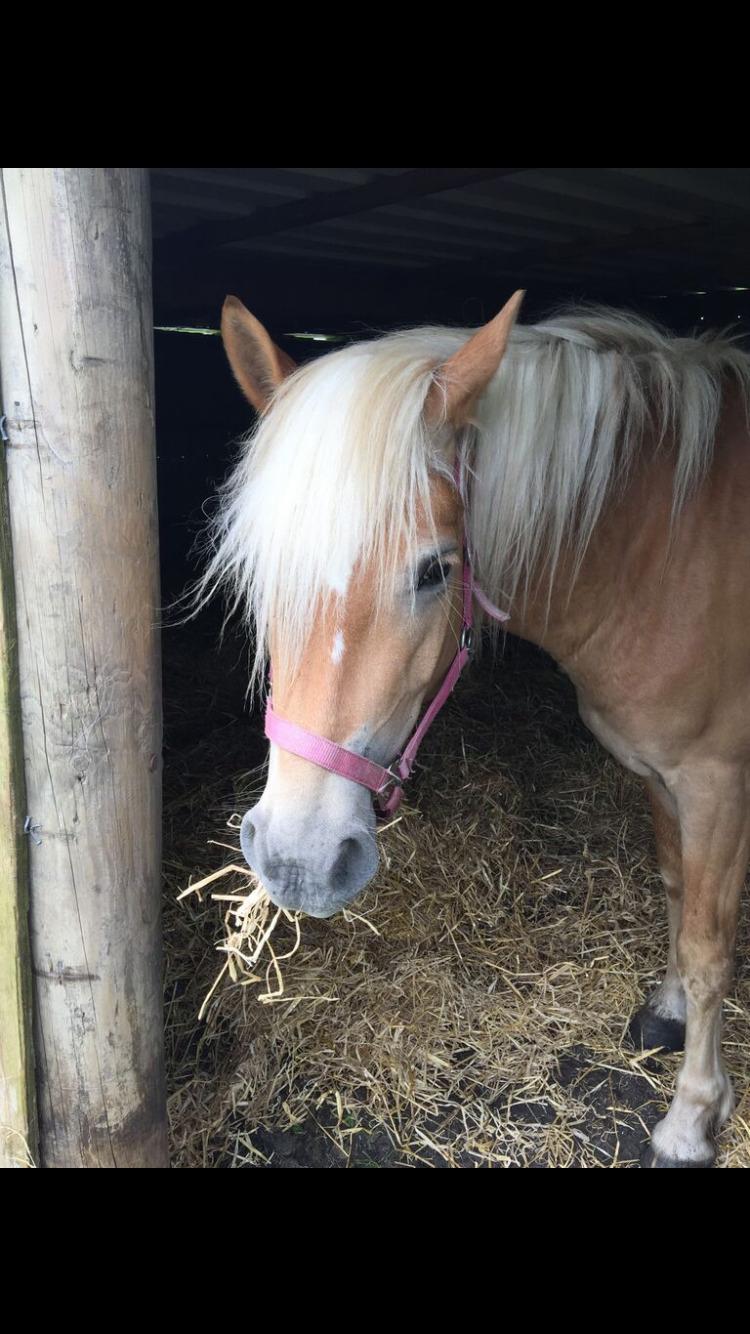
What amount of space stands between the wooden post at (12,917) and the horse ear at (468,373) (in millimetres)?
851

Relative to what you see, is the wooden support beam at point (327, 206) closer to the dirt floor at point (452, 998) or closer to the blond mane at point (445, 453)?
the blond mane at point (445, 453)

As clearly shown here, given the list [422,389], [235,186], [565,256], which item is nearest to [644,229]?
[565,256]

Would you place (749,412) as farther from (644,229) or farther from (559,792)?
(644,229)

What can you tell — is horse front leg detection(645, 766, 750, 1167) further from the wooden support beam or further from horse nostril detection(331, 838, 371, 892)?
the wooden support beam

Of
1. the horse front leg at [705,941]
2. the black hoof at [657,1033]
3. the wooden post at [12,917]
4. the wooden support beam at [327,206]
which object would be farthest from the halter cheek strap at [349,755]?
the wooden support beam at [327,206]

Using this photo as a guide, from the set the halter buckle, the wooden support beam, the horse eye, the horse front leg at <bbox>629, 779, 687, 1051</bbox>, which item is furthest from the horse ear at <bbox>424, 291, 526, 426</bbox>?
the wooden support beam

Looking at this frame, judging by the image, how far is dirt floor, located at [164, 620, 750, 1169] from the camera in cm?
236

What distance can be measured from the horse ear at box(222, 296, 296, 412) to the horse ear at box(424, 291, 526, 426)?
14.9 inches

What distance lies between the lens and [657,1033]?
267 centimetres

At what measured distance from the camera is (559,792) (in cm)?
391

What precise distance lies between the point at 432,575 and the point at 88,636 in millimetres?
702

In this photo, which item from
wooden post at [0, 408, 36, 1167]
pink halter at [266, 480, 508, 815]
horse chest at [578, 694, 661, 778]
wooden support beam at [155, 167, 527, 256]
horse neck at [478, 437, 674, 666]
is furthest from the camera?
wooden support beam at [155, 167, 527, 256]

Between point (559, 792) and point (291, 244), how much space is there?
344 cm

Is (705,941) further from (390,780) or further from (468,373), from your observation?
(468,373)
